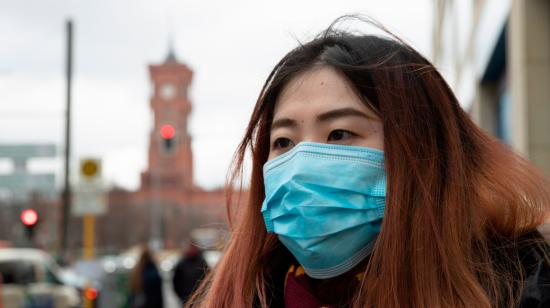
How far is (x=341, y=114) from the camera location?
217 centimetres

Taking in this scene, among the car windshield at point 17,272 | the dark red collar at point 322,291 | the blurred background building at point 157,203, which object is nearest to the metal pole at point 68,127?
the car windshield at point 17,272

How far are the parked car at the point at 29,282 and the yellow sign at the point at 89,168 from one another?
2375 millimetres

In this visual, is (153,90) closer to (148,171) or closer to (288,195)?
(148,171)

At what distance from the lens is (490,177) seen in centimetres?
216

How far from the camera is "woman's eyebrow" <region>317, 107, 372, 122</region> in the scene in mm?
2166

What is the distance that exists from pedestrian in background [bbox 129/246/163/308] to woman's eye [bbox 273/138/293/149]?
10416 millimetres

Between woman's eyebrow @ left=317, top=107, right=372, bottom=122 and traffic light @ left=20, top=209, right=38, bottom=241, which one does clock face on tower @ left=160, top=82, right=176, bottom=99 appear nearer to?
traffic light @ left=20, top=209, right=38, bottom=241

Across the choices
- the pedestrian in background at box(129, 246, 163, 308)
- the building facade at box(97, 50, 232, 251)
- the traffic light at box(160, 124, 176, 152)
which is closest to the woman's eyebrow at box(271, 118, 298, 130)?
the pedestrian in background at box(129, 246, 163, 308)

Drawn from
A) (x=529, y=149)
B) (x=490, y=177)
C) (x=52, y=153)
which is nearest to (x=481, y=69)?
(x=529, y=149)

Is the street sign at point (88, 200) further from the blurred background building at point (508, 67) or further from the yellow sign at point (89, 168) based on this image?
the blurred background building at point (508, 67)

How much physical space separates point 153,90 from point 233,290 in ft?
379

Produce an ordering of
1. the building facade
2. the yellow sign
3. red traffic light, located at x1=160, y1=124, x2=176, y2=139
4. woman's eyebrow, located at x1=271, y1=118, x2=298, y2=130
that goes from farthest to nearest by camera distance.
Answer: the building facade
red traffic light, located at x1=160, y1=124, x2=176, y2=139
the yellow sign
woman's eyebrow, located at x1=271, y1=118, x2=298, y2=130

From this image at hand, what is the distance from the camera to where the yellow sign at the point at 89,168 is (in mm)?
15055

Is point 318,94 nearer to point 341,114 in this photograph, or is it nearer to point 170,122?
point 341,114
